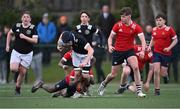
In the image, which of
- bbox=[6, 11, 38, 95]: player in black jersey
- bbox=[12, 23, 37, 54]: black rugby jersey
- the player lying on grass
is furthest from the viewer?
bbox=[12, 23, 37, 54]: black rugby jersey

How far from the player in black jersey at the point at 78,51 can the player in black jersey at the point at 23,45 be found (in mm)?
1887

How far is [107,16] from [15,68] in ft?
36.1

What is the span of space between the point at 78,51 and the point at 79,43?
0.30 meters

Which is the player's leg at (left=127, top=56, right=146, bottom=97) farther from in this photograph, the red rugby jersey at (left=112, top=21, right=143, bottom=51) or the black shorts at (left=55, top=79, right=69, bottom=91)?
the black shorts at (left=55, top=79, right=69, bottom=91)

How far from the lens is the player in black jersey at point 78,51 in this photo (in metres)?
19.3

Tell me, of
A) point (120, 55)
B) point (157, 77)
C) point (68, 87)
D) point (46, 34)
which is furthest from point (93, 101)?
point (46, 34)

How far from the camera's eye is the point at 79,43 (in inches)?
773

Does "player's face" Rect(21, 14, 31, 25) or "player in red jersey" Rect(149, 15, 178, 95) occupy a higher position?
"player's face" Rect(21, 14, 31, 25)

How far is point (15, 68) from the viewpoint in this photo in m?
21.6

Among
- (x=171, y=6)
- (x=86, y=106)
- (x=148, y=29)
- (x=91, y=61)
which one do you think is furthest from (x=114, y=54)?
(x=171, y=6)

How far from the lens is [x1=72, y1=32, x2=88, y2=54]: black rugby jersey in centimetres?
1955

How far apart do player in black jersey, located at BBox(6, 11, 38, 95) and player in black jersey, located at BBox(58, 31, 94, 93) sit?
1.89 m

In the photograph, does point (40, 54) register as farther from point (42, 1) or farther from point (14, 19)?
point (42, 1)

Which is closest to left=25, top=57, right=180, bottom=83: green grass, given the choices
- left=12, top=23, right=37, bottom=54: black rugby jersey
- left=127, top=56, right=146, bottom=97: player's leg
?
left=12, top=23, right=37, bottom=54: black rugby jersey
